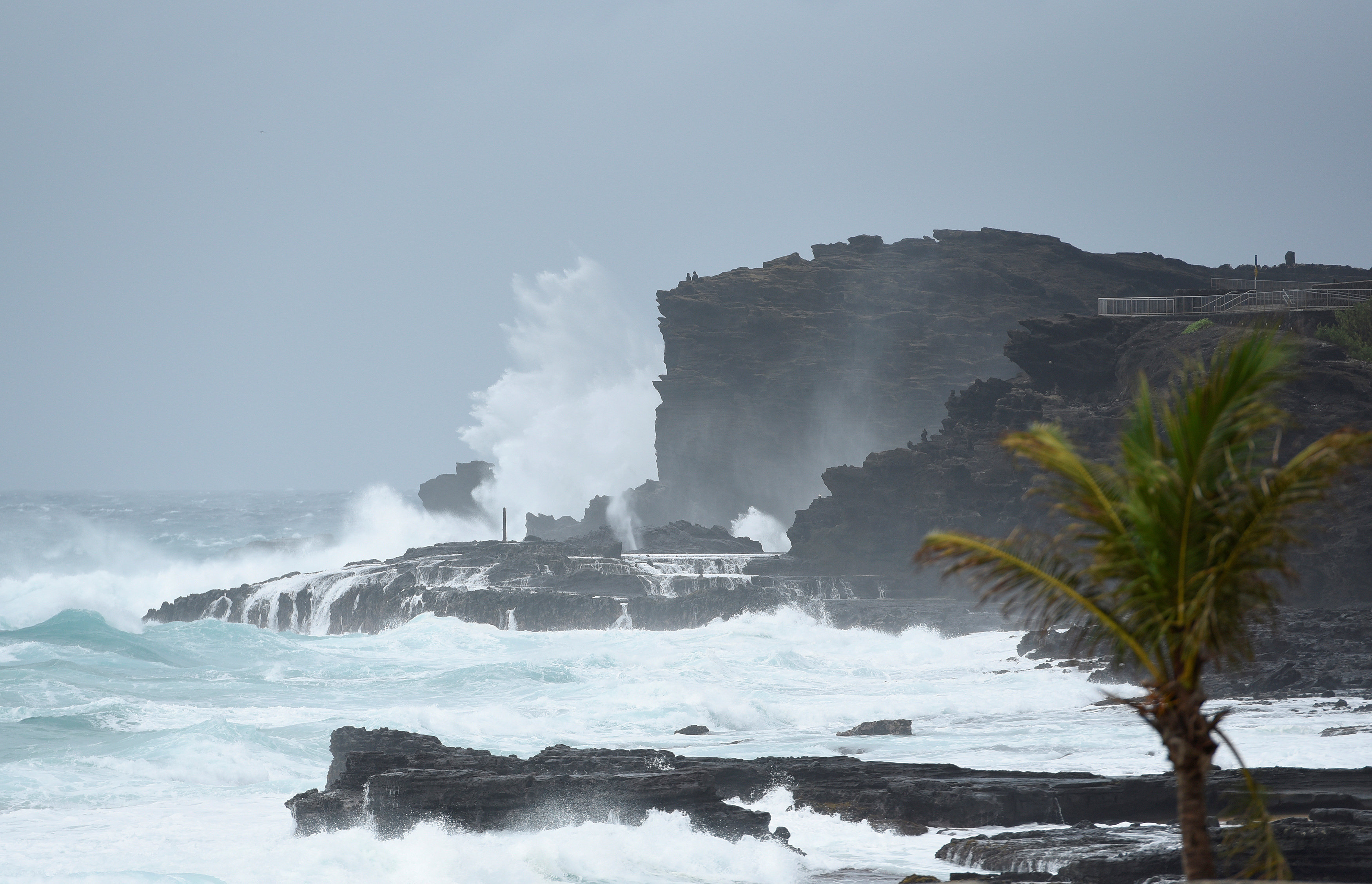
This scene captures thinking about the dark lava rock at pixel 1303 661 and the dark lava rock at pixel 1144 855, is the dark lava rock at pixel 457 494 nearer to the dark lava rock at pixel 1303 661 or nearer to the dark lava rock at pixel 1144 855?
the dark lava rock at pixel 1303 661

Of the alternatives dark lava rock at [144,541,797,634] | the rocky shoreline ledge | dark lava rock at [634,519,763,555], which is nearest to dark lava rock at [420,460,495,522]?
dark lava rock at [634,519,763,555]

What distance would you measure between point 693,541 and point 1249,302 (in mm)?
24787

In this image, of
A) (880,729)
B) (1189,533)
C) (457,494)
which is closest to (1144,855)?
(1189,533)

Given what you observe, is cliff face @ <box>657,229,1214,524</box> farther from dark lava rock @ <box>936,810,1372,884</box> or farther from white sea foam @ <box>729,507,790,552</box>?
dark lava rock @ <box>936,810,1372,884</box>

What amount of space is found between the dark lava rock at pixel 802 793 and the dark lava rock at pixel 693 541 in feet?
121

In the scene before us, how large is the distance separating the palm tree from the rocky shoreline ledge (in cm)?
596

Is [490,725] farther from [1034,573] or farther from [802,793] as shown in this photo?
[1034,573]

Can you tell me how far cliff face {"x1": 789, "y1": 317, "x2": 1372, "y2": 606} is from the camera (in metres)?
26.1

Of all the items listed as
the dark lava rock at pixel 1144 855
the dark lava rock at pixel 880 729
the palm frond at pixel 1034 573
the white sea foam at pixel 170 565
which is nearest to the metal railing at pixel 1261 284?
the dark lava rock at pixel 880 729

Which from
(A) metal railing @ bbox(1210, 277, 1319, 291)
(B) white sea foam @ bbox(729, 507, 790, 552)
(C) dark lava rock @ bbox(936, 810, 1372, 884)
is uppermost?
(A) metal railing @ bbox(1210, 277, 1319, 291)

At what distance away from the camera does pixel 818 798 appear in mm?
12875

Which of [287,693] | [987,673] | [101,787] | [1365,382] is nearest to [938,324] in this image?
[1365,382]

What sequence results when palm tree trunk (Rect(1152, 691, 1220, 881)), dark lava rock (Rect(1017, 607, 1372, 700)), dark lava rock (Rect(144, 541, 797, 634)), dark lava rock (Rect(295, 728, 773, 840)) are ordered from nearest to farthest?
1. palm tree trunk (Rect(1152, 691, 1220, 881))
2. dark lava rock (Rect(295, 728, 773, 840))
3. dark lava rock (Rect(1017, 607, 1372, 700))
4. dark lava rock (Rect(144, 541, 797, 634))

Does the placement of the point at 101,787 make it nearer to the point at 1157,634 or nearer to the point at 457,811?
the point at 457,811
